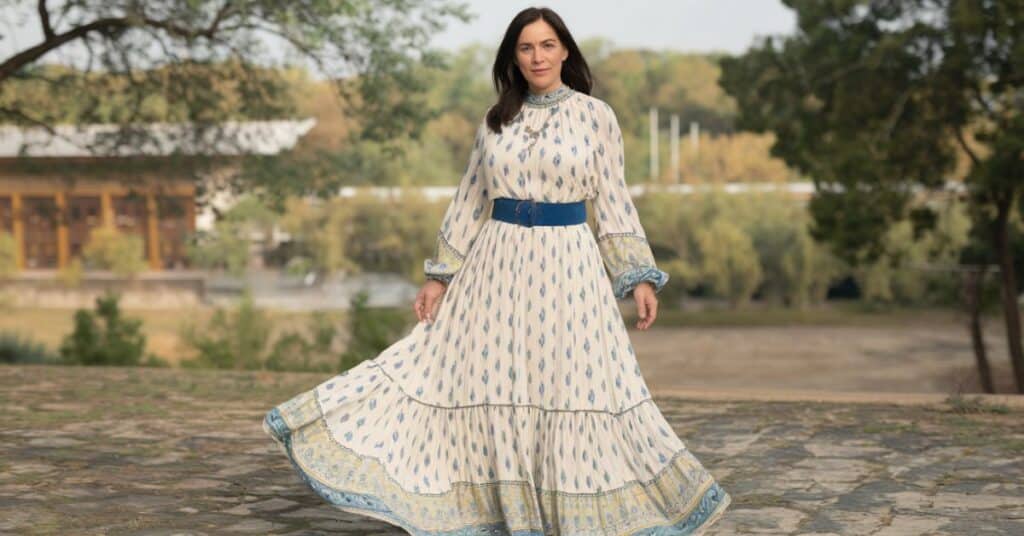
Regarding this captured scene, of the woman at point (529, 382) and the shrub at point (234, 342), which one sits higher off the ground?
the woman at point (529, 382)

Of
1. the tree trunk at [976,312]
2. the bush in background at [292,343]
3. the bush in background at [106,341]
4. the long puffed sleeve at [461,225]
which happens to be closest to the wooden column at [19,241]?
the bush in background at [292,343]

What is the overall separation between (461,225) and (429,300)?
10.1 inches

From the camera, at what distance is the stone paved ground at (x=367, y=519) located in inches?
199

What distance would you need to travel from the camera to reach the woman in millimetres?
4285

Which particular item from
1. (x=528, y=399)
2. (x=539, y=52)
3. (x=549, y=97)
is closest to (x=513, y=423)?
(x=528, y=399)

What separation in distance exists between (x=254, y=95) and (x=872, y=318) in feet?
94.2

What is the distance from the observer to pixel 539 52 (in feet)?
14.1

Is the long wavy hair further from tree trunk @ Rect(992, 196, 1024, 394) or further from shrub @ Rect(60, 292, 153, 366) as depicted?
tree trunk @ Rect(992, 196, 1024, 394)

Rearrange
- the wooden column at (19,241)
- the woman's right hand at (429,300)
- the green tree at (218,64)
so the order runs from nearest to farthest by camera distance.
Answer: the woman's right hand at (429,300) < the green tree at (218,64) < the wooden column at (19,241)

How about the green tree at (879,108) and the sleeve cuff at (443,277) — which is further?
the green tree at (879,108)

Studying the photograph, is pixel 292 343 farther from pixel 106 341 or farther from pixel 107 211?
pixel 107 211

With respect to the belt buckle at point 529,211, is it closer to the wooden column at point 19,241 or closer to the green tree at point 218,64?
the green tree at point 218,64

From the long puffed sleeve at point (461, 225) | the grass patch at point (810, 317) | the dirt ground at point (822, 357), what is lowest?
the dirt ground at point (822, 357)

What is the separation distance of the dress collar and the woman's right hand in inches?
25.2
